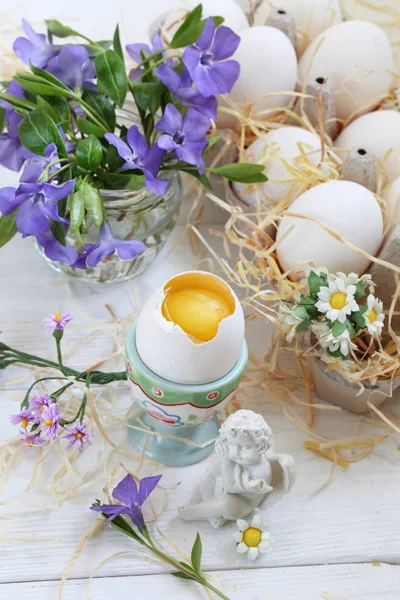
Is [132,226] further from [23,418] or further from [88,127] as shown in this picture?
[23,418]

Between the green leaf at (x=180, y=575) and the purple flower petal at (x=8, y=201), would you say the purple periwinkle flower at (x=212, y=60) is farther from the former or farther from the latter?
the green leaf at (x=180, y=575)

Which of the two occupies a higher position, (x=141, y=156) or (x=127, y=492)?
(x=141, y=156)

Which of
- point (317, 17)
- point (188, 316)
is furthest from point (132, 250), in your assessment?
point (317, 17)

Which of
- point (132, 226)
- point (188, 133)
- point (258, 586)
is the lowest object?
point (258, 586)

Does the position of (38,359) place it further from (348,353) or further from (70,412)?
(348,353)

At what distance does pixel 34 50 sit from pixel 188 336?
1.13 feet

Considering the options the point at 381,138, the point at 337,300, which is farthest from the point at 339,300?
the point at 381,138

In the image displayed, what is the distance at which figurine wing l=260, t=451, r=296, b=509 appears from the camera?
58cm

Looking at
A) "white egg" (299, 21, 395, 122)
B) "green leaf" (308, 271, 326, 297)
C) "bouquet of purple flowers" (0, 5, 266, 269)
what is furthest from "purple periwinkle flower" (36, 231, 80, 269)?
"white egg" (299, 21, 395, 122)

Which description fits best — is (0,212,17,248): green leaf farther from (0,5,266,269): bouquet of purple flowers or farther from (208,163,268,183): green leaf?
(208,163,268,183): green leaf

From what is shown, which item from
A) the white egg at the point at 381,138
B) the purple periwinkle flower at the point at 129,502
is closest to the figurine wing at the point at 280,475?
the purple periwinkle flower at the point at 129,502

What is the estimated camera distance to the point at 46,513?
2.06 feet

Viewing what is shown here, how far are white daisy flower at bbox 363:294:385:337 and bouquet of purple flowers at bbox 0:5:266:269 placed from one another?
17 cm

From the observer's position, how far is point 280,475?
59 centimetres
